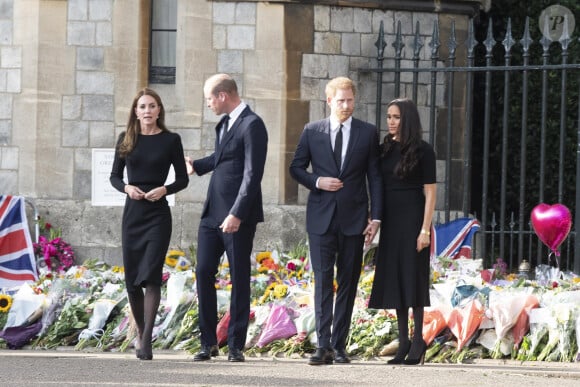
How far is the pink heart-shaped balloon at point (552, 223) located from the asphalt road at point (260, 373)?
9.67 ft

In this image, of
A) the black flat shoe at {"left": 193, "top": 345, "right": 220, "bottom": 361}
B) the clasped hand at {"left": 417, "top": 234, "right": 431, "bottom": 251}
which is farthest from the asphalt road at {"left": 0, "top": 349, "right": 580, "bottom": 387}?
the clasped hand at {"left": 417, "top": 234, "right": 431, "bottom": 251}

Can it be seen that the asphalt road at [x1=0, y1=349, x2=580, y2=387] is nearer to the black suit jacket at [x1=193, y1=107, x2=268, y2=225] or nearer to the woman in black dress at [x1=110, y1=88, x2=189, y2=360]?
the woman in black dress at [x1=110, y1=88, x2=189, y2=360]

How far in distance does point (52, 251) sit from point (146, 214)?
3.99 meters

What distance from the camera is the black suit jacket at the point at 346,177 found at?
8.39 m

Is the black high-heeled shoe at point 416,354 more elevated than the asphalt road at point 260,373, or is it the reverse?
the black high-heeled shoe at point 416,354

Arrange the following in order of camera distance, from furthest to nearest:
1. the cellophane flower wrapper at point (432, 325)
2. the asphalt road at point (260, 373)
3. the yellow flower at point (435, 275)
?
the yellow flower at point (435, 275) < the cellophane flower wrapper at point (432, 325) < the asphalt road at point (260, 373)

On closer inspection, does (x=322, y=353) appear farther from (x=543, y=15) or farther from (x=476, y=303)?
(x=543, y=15)

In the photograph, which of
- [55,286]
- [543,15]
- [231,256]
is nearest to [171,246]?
[55,286]

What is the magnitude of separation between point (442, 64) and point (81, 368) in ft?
20.7

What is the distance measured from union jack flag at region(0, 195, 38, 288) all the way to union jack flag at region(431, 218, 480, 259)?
362 cm

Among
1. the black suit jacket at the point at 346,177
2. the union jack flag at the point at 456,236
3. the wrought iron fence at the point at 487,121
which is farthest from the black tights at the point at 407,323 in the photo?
the union jack flag at the point at 456,236

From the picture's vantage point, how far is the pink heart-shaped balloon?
37.5 ft

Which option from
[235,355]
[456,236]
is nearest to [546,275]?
[456,236]

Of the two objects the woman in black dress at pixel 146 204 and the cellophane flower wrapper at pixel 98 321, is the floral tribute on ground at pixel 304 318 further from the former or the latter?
the woman in black dress at pixel 146 204
